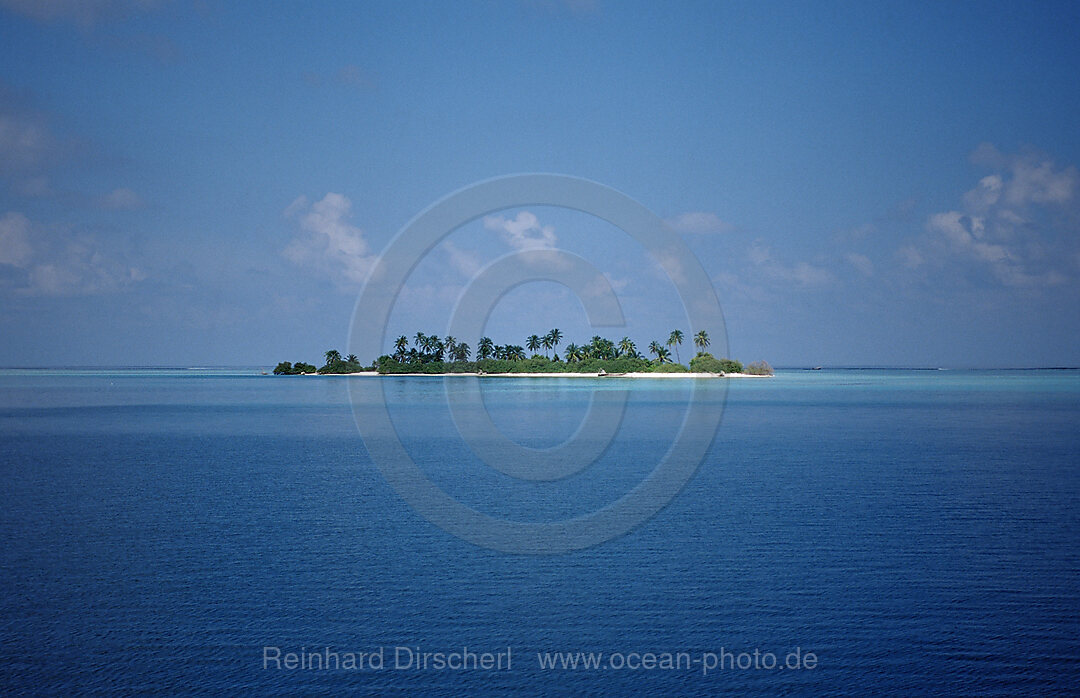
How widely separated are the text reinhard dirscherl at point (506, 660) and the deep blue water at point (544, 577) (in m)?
0.23

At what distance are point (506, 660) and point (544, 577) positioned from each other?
7224 millimetres

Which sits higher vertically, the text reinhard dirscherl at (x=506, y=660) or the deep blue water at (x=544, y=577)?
the deep blue water at (x=544, y=577)

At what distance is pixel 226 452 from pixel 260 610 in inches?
1590

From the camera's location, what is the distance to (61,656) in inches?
790

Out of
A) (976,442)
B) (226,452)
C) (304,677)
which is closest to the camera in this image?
(304,677)

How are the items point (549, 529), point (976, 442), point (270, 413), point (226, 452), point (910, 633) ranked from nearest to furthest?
point (910, 633) → point (549, 529) → point (226, 452) → point (976, 442) → point (270, 413)

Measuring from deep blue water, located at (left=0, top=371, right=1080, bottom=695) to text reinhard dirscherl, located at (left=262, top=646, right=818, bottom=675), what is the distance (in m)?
0.23

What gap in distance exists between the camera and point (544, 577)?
27.4m

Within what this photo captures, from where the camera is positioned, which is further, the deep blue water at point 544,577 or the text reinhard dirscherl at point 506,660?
the text reinhard dirscherl at point 506,660

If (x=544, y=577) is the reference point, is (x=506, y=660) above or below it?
Result: below

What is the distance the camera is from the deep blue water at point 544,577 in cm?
1956

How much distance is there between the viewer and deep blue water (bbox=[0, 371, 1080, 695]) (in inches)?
770

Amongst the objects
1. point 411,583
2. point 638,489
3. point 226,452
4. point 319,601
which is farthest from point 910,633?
point 226,452

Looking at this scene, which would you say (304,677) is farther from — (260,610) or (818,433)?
(818,433)
